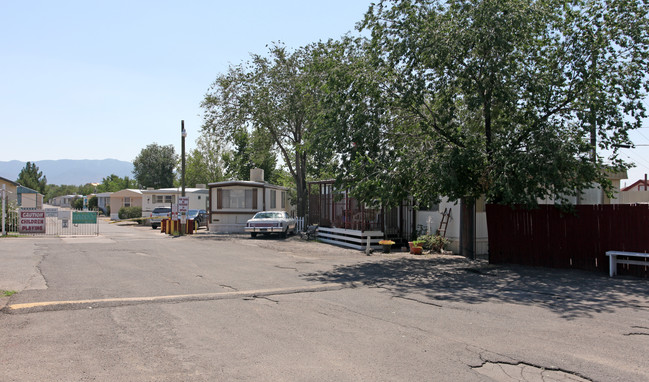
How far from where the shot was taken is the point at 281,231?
24547 millimetres

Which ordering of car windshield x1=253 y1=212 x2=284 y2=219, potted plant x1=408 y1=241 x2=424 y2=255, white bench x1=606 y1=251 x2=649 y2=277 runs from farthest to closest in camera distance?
car windshield x1=253 y1=212 x2=284 y2=219 → potted plant x1=408 y1=241 x2=424 y2=255 → white bench x1=606 y1=251 x2=649 y2=277

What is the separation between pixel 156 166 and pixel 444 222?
62800 mm

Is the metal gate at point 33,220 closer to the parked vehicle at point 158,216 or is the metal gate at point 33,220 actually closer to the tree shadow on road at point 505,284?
the parked vehicle at point 158,216

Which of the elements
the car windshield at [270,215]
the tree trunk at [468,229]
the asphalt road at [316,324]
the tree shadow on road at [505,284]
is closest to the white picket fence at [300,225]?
the car windshield at [270,215]

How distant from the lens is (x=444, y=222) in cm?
1819

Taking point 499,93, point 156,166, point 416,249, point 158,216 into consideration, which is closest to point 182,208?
point 158,216

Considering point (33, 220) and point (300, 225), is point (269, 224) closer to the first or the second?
point (300, 225)

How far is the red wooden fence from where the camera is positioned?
11836 mm

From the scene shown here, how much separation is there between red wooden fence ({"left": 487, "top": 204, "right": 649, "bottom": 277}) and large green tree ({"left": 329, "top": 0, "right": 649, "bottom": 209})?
84cm

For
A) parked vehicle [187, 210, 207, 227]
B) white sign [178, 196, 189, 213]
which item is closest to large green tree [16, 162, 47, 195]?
parked vehicle [187, 210, 207, 227]

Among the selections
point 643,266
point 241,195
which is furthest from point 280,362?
point 241,195

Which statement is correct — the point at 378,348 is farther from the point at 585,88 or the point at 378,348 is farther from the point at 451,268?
the point at 585,88

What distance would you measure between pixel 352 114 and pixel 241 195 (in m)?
17.8

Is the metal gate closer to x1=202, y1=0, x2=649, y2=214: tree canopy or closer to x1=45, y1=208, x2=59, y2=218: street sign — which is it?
x1=45, y1=208, x2=59, y2=218: street sign
